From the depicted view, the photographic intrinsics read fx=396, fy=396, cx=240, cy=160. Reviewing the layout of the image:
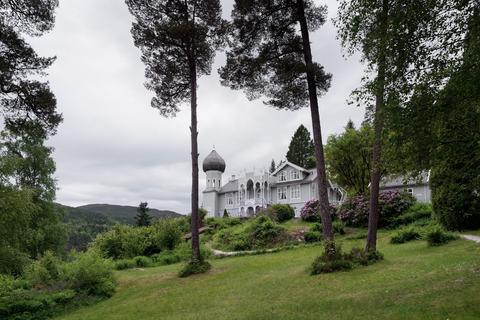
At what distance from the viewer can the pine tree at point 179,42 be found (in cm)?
1661

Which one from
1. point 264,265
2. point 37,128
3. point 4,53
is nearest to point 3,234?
point 37,128

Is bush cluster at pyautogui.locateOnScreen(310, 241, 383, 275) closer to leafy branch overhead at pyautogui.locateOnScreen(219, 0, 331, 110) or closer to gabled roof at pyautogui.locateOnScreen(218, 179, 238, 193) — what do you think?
leafy branch overhead at pyautogui.locateOnScreen(219, 0, 331, 110)

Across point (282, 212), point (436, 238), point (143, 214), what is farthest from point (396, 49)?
point (143, 214)

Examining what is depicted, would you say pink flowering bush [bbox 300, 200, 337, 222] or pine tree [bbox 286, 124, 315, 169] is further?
pine tree [bbox 286, 124, 315, 169]

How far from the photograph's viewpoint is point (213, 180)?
56438 millimetres

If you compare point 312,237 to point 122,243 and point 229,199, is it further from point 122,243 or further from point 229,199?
point 229,199

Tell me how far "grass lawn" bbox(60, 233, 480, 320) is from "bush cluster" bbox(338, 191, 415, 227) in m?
11.2

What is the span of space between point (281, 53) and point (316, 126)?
121 inches

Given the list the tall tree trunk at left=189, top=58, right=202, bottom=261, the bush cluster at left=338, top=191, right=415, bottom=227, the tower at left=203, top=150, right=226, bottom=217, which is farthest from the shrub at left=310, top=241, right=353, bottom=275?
the tower at left=203, top=150, right=226, bottom=217

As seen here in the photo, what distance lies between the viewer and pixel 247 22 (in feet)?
48.2

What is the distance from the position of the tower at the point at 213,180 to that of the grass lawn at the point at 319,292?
1603 inches

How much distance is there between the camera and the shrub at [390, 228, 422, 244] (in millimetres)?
18578

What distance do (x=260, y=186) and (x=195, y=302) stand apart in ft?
134

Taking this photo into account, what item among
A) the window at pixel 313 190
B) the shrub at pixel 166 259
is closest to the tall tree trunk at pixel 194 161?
the shrub at pixel 166 259
